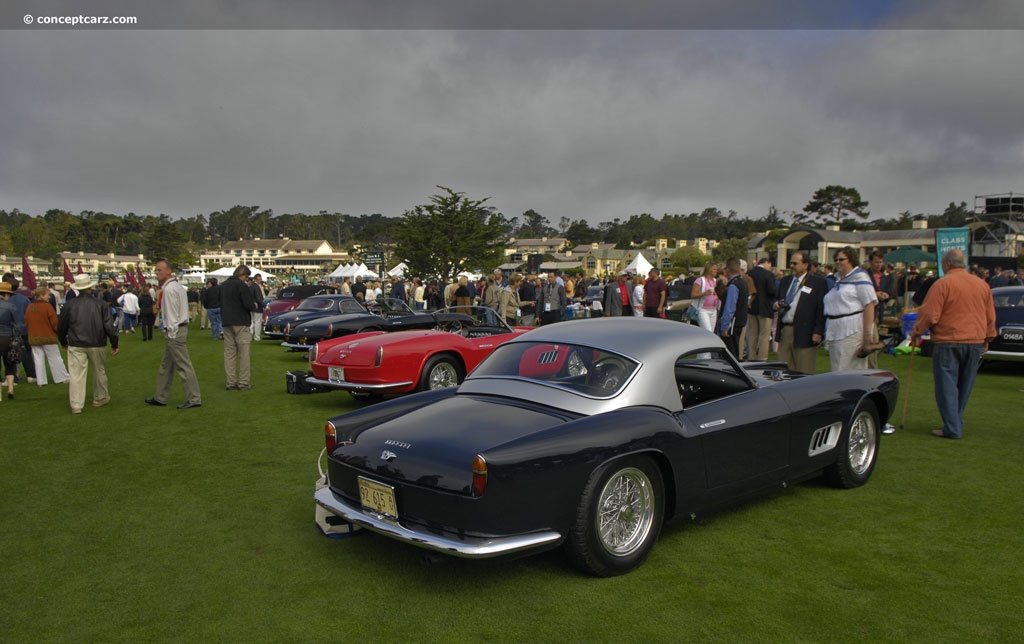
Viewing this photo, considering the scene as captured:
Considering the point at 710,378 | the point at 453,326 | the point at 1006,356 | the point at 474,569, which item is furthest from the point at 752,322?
the point at 474,569

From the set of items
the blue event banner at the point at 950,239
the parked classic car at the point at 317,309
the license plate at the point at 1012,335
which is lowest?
the license plate at the point at 1012,335

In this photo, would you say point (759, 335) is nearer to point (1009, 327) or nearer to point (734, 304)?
point (734, 304)

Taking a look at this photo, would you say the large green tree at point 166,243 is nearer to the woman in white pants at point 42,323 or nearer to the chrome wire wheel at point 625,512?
the woman in white pants at point 42,323

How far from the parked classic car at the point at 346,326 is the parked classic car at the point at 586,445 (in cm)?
709

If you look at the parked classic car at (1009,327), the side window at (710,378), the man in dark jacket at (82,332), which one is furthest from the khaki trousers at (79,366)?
the parked classic car at (1009,327)

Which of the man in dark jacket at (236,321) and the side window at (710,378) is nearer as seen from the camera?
the side window at (710,378)

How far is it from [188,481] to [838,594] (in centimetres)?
502

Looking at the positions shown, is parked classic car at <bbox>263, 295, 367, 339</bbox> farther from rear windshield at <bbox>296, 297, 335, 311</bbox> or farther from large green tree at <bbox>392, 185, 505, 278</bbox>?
large green tree at <bbox>392, 185, 505, 278</bbox>

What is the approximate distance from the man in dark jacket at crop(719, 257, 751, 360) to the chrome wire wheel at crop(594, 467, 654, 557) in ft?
22.0

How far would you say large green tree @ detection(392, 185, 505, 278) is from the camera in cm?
4969

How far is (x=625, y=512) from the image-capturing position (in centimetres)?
390

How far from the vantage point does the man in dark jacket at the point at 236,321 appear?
10.1m

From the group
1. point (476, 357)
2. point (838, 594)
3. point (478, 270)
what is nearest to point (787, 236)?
point (478, 270)

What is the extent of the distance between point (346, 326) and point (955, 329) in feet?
32.3
